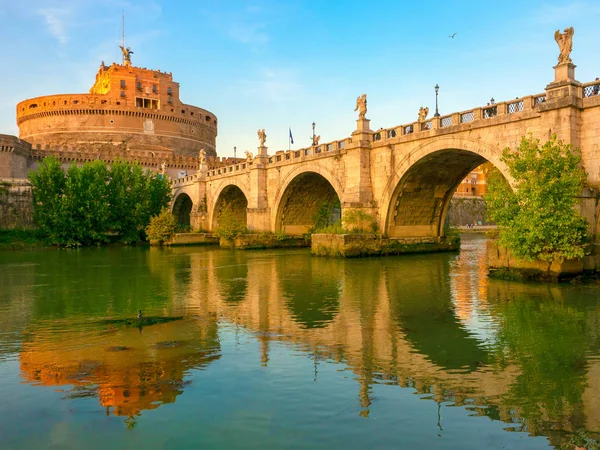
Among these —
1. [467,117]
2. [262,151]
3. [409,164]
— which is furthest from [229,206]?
[467,117]

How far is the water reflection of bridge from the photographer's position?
627cm

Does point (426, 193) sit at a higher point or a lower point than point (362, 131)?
lower

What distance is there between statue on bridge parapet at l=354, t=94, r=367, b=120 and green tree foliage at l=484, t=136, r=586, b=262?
474 inches

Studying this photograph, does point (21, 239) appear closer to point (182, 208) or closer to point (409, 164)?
point (182, 208)

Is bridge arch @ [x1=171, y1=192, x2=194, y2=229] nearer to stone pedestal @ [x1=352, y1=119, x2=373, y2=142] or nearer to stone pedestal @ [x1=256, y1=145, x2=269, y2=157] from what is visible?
stone pedestal @ [x1=256, y1=145, x2=269, y2=157]

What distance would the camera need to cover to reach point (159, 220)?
42844 millimetres

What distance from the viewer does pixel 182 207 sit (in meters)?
63.2

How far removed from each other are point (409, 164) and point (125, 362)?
63.7ft

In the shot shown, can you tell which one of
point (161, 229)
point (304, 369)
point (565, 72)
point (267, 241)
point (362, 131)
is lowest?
point (304, 369)

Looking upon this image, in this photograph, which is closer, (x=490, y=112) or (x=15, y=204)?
(x=490, y=112)

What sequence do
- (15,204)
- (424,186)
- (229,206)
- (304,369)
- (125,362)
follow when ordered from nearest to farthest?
(304,369) → (125,362) → (424,186) → (15,204) → (229,206)

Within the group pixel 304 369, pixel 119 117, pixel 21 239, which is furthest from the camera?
pixel 119 117

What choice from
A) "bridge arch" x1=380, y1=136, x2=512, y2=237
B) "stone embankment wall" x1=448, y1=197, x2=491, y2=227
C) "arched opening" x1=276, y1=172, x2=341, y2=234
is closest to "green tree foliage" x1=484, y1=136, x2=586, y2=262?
"bridge arch" x1=380, y1=136, x2=512, y2=237

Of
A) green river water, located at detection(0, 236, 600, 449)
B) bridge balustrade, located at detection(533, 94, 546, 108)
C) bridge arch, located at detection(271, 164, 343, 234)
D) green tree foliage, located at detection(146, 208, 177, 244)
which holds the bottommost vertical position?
green river water, located at detection(0, 236, 600, 449)
